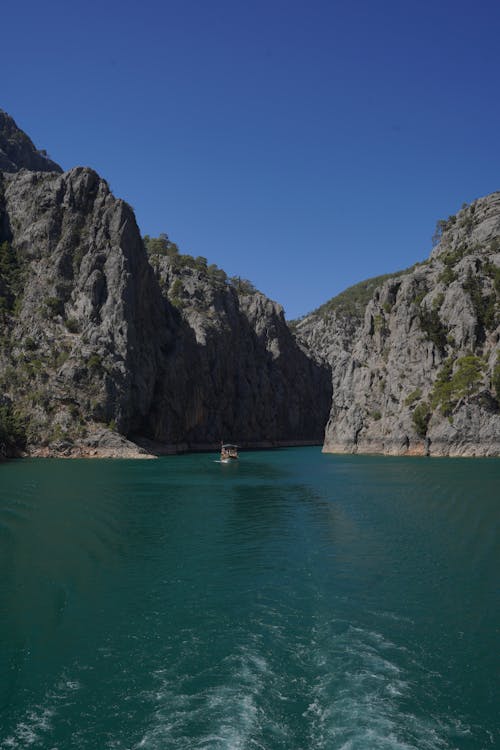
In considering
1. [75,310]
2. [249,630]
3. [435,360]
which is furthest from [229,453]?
[249,630]

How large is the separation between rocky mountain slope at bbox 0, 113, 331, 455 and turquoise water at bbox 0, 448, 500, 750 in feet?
250

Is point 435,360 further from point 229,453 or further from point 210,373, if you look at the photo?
point 210,373

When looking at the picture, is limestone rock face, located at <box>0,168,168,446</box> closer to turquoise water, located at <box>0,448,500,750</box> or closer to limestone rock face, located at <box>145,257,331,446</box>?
limestone rock face, located at <box>145,257,331,446</box>

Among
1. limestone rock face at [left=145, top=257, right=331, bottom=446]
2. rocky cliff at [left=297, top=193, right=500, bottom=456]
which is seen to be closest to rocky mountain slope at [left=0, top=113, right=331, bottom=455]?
limestone rock face at [left=145, top=257, right=331, bottom=446]

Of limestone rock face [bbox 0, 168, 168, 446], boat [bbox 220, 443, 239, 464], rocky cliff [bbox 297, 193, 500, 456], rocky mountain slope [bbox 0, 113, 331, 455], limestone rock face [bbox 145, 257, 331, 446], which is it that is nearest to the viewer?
rocky cliff [bbox 297, 193, 500, 456]

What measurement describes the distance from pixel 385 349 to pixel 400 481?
77155 millimetres

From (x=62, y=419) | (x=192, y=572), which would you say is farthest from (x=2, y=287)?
(x=192, y=572)

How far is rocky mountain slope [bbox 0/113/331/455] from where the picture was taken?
113438 mm

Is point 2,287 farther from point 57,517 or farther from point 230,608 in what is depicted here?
point 230,608

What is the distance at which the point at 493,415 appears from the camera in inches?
3912

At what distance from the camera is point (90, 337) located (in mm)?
122500

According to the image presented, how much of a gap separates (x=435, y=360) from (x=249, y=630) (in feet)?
350

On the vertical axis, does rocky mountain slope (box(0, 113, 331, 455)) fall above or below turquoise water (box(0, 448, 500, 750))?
above

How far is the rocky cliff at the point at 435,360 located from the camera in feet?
337
